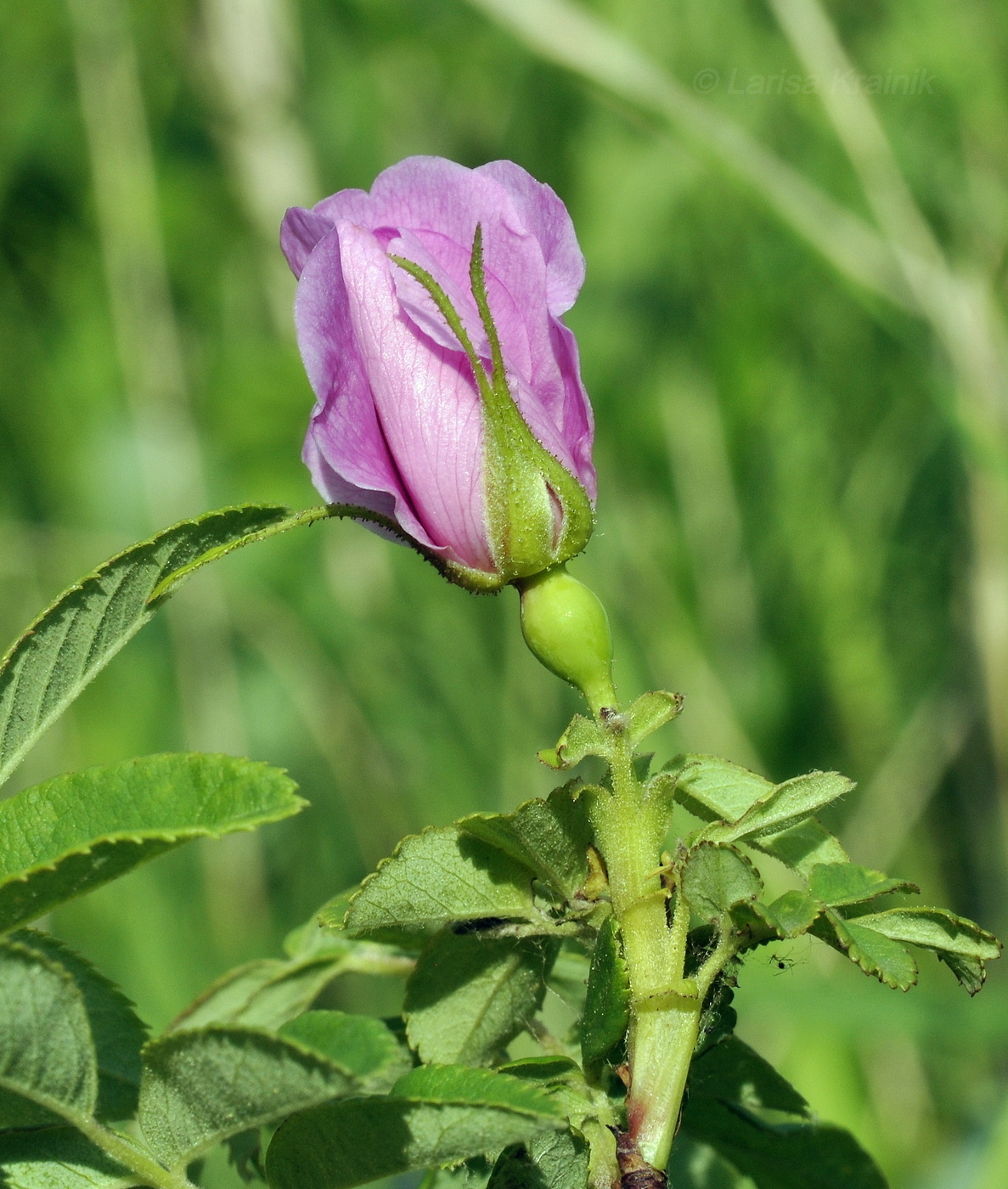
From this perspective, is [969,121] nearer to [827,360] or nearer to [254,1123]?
[827,360]

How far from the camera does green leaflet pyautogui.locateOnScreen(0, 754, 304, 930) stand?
Answer: 286 mm

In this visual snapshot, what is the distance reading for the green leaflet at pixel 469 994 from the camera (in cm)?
39

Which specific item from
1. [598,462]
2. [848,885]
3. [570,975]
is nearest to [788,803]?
[848,885]

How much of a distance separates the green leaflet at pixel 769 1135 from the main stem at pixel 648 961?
7cm

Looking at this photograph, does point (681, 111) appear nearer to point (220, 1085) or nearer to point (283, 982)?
point (283, 982)

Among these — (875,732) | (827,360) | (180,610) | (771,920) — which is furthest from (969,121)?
Result: (771,920)

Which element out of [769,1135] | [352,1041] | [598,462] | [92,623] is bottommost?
[769,1135]

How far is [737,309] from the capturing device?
1709mm

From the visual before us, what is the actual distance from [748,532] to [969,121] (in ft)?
1.94

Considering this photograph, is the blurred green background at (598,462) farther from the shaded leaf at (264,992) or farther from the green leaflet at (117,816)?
the green leaflet at (117,816)

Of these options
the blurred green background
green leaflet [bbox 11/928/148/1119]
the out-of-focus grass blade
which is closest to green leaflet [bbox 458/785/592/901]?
green leaflet [bbox 11/928/148/1119]

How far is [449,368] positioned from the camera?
0.40m

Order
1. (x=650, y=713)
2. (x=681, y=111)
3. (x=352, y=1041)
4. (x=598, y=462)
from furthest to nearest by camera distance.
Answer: (x=598, y=462), (x=681, y=111), (x=650, y=713), (x=352, y=1041)

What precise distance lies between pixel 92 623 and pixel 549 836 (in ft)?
0.45
